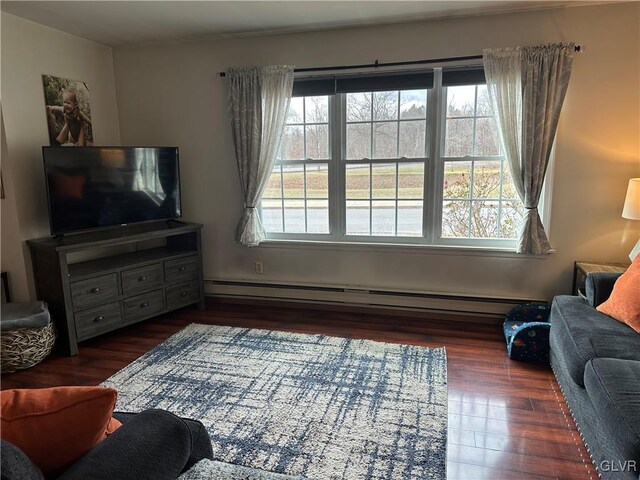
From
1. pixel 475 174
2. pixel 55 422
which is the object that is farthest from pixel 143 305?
pixel 475 174

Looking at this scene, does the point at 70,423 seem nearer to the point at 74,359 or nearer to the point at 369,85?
the point at 74,359

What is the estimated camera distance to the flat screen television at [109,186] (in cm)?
308

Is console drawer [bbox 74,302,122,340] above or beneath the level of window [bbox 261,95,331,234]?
beneath

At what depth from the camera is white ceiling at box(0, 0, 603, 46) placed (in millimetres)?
2926

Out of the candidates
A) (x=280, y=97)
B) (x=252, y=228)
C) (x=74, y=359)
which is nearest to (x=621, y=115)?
(x=280, y=97)

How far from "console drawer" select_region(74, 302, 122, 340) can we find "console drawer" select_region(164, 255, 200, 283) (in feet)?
1.64

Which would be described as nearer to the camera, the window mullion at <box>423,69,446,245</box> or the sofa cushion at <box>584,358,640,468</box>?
the sofa cushion at <box>584,358,640,468</box>

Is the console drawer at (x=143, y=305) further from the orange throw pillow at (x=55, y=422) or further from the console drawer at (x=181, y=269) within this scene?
the orange throw pillow at (x=55, y=422)

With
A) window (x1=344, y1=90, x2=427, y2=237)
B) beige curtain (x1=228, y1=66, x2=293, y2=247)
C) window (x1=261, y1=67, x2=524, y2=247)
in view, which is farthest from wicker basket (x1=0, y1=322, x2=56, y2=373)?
window (x1=344, y1=90, x2=427, y2=237)

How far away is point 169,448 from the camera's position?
1.06 metres

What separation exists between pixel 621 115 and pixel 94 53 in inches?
172

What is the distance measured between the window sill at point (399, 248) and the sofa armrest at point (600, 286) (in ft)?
2.49

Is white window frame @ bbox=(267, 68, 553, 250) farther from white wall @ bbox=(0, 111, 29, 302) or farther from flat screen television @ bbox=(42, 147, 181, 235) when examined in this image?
white wall @ bbox=(0, 111, 29, 302)

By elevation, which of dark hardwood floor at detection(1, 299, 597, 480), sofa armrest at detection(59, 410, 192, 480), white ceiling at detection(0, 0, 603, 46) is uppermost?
white ceiling at detection(0, 0, 603, 46)
